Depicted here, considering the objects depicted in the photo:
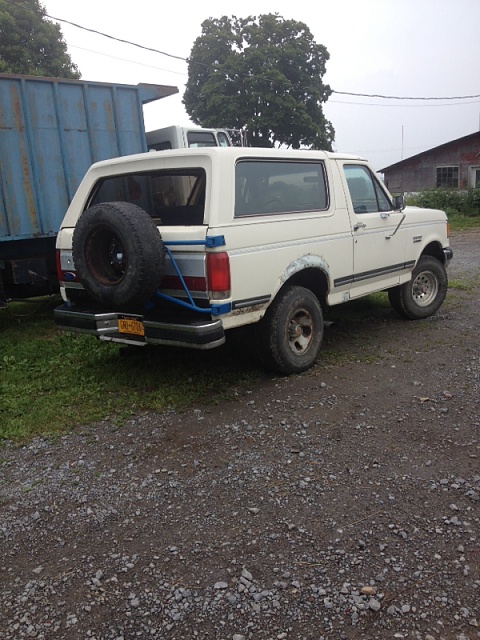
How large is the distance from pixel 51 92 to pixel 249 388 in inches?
185

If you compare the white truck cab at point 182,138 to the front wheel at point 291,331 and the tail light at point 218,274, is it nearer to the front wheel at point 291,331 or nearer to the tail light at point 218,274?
the front wheel at point 291,331

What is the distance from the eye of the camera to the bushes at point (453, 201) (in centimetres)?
2311

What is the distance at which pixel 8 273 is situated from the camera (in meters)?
7.12

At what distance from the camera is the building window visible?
28.4 m

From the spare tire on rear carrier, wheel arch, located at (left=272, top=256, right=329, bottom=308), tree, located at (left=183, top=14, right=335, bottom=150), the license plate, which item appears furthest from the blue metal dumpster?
tree, located at (left=183, top=14, right=335, bottom=150)

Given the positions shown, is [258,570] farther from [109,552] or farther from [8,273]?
[8,273]

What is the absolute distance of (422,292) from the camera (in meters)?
7.16

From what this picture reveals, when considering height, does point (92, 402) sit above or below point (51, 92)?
below

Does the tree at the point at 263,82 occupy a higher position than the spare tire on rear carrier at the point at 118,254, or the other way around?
the tree at the point at 263,82

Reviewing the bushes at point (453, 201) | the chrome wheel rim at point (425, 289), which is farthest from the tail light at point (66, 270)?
the bushes at point (453, 201)

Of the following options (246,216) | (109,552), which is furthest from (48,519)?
(246,216)

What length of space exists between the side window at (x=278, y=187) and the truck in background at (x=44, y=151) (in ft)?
11.1

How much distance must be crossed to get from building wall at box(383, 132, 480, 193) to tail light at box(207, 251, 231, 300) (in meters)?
25.9

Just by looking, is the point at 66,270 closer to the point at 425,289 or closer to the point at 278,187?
the point at 278,187
